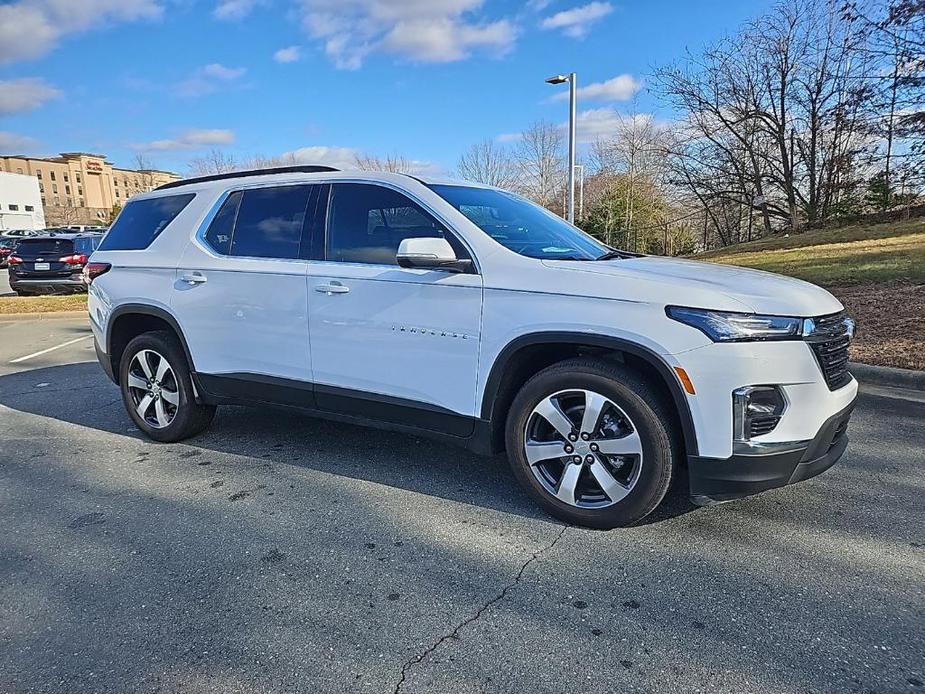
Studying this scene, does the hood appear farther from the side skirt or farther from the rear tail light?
the rear tail light

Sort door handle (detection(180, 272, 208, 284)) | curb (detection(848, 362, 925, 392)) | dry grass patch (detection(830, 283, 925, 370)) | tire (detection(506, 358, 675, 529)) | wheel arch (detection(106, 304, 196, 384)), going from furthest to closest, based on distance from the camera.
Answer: dry grass patch (detection(830, 283, 925, 370)) < curb (detection(848, 362, 925, 392)) < wheel arch (detection(106, 304, 196, 384)) < door handle (detection(180, 272, 208, 284)) < tire (detection(506, 358, 675, 529))

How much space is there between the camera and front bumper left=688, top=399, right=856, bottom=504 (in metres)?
2.81

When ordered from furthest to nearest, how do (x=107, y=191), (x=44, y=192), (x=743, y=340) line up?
(x=107, y=191) < (x=44, y=192) < (x=743, y=340)

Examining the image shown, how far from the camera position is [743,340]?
9.02ft

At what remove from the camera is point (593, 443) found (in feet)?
10.2

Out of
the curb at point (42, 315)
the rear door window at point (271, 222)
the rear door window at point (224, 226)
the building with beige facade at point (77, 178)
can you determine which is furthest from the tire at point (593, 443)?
the building with beige facade at point (77, 178)

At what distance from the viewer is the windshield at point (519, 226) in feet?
11.6

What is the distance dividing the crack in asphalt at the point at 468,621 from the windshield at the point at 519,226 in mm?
1498

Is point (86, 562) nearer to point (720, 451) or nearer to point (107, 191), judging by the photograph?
point (720, 451)

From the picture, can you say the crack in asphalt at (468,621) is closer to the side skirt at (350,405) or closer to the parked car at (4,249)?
the side skirt at (350,405)

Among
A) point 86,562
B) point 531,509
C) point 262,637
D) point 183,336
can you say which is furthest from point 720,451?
point 183,336

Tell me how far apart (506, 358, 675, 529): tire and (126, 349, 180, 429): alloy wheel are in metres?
2.67

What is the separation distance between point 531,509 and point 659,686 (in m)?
1.38

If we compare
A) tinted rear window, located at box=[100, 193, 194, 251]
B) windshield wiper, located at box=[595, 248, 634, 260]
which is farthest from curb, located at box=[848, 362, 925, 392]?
tinted rear window, located at box=[100, 193, 194, 251]
